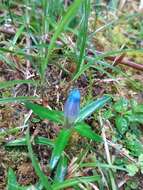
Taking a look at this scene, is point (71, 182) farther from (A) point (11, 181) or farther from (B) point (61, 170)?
(A) point (11, 181)

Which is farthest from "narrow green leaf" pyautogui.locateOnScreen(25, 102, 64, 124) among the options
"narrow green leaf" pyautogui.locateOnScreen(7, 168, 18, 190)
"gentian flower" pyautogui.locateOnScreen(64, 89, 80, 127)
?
"narrow green leaf" pyautogui.locateOnScreen(7, 168, 18, 190)

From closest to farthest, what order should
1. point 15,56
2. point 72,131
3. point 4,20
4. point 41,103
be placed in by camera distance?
point 72,131
point 41,103
point 15,56
point 4,20

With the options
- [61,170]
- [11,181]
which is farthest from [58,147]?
[11,181]

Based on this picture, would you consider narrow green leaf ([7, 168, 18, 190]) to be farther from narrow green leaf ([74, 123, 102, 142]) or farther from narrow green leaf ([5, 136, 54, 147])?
narrow green leaf ([74, 123, 102, 142])

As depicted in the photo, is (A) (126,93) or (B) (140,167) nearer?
(B) (140,167)

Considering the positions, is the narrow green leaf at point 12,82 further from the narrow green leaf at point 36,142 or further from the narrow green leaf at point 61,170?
the narrow green leaf at point 61,170

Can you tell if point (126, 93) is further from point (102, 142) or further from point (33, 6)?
point (33, 6)

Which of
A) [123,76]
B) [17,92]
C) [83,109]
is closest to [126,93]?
[123,76]
